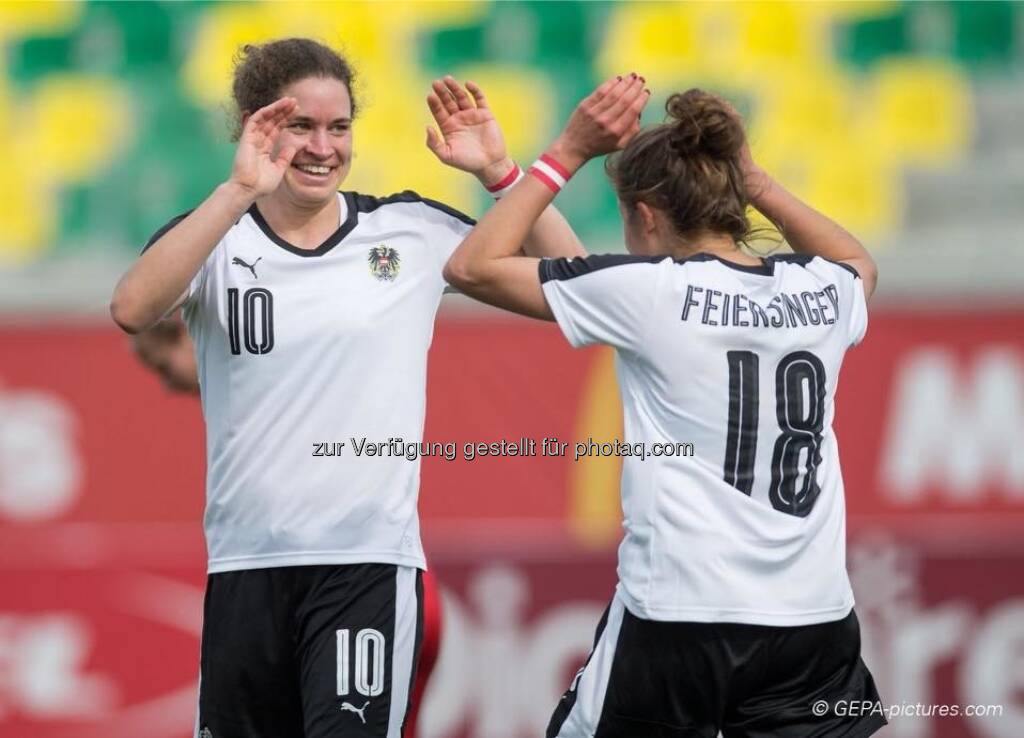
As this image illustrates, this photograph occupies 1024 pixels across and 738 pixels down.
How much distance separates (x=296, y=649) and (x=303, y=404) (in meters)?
0.53

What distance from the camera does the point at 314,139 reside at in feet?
11.7

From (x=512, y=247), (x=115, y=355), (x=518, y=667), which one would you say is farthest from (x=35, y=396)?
(x=512, y=247)

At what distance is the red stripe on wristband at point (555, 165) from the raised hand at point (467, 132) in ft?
1.20

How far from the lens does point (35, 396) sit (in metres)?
7.66

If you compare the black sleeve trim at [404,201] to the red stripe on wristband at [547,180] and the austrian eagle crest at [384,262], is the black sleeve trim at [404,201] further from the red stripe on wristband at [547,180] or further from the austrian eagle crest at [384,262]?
the red stripe on wristband at [547,180]

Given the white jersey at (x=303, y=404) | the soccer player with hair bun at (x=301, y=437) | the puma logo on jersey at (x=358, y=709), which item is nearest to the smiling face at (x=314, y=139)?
the soccer player with hair bun at (x=301, y=437)

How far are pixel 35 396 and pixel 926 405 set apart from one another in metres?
4.17

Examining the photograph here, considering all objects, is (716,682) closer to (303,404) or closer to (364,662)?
(364,662)

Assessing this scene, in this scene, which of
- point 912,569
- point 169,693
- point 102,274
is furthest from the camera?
point 102,274

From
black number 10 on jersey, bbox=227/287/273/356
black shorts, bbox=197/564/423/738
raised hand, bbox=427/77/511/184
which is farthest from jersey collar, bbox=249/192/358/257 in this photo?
black shorts, bbox=197/564/423/738

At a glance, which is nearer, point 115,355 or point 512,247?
point 512,247

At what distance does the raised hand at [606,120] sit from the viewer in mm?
3203

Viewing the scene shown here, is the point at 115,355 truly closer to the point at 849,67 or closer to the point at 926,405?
the point at 926,405

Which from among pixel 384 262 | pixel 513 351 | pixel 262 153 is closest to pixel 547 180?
pixel 384 262
